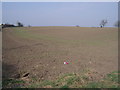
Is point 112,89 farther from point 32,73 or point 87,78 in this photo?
point 32,73

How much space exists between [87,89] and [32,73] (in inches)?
107

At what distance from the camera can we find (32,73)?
5.59 meters

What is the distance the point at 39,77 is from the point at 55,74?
30.0 inches

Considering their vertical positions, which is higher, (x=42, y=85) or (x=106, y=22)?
(x=106, y=22)

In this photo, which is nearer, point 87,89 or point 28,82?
point 87,89

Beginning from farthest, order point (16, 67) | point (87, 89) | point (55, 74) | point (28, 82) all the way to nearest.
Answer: point (16, 67) < point (55, 74) < point (28, 82) < point (87, 89)

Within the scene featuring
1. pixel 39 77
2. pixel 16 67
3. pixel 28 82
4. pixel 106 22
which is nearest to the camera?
pixel 28 82

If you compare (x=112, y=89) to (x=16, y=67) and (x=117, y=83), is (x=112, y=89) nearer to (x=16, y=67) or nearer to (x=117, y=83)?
(x=117, y=83)

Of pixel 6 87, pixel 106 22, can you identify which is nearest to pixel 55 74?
pixel 6 87

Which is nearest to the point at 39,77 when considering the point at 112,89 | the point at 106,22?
the point at 112,89

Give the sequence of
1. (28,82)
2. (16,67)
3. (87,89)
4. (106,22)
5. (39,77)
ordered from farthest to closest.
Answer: (106,22) < (16,67) < (39,77) < (28,82) < (87,89)

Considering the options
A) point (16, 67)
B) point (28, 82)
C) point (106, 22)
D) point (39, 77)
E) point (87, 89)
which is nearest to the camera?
→ point (87, 89)

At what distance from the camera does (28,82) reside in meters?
4.55

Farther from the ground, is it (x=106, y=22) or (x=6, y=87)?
(x=106, y=22)
